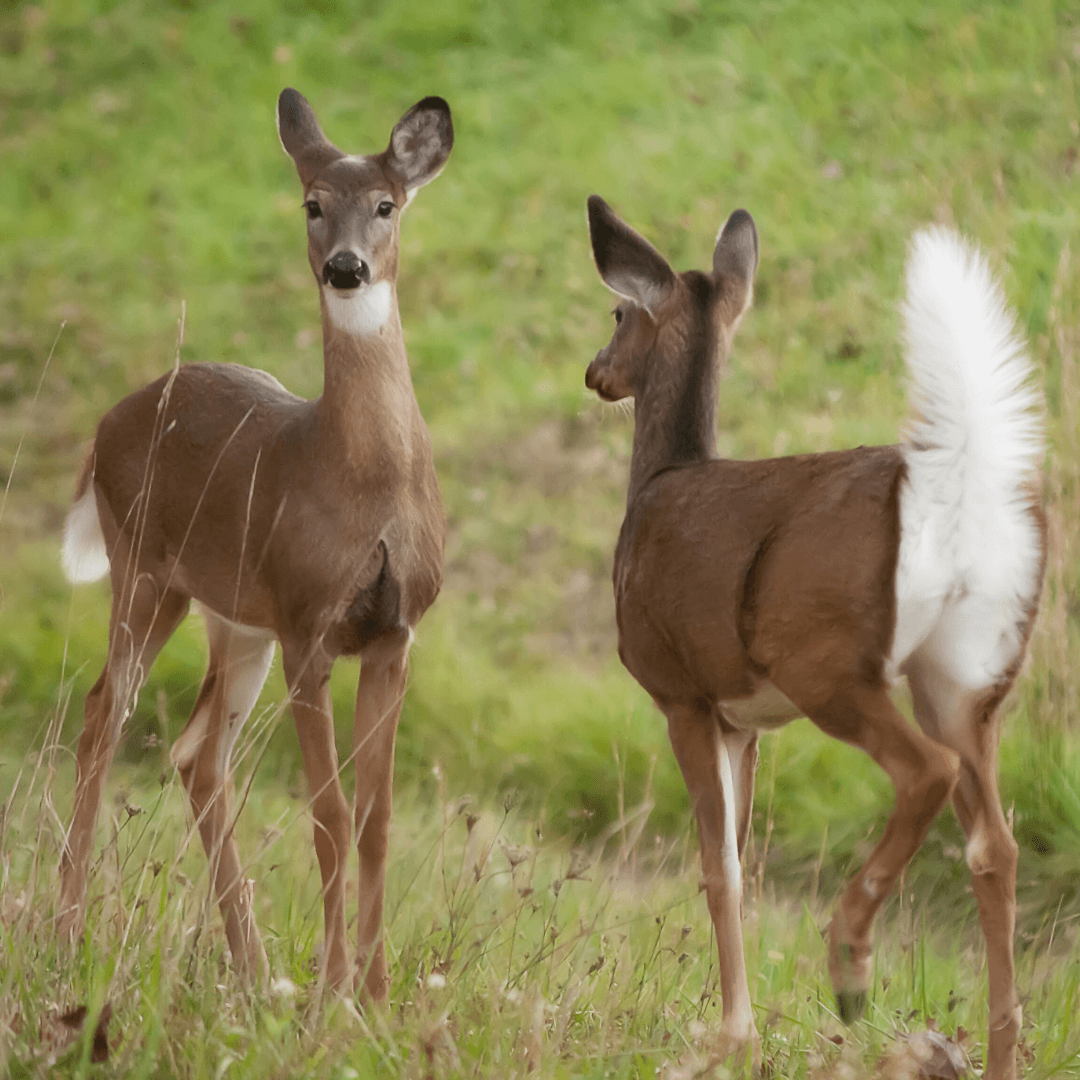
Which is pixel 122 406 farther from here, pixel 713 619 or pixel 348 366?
pixel 713 619

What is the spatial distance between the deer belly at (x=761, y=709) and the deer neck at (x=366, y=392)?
104 centimetres

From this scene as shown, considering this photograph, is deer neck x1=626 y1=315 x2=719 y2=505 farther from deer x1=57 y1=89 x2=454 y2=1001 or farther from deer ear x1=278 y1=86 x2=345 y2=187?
deer ear x1=278 y1=86 x2=345 y2=187

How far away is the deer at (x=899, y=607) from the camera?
10.4 feet

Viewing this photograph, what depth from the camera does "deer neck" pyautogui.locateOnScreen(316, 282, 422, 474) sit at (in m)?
3.97

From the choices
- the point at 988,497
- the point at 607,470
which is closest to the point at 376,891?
the point at 988,497

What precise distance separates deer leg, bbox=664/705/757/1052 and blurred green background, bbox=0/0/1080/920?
6.26 ft

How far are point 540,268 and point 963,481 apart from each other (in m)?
7.25

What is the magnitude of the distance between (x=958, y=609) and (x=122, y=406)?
8.97 feet

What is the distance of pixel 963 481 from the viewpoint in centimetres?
318

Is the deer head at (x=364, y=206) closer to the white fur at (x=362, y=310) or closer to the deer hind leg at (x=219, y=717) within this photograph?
the white fur at (x=362, y=310)

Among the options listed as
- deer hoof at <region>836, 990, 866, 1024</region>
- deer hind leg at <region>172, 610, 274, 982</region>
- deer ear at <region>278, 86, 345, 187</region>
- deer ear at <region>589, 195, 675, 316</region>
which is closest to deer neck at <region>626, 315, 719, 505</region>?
deer ear at <region>589, 195, 675, 316</region>

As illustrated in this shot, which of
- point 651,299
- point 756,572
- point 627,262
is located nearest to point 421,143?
point 627,262

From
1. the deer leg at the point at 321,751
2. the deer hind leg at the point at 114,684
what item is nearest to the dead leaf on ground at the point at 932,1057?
the deer leg at the point at 321,751

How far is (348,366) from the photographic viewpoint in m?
4.02
